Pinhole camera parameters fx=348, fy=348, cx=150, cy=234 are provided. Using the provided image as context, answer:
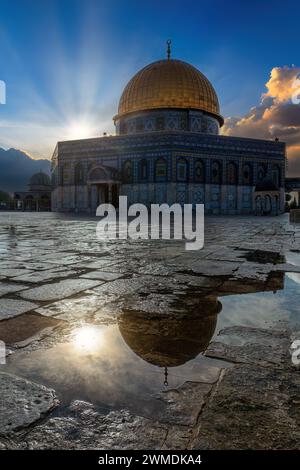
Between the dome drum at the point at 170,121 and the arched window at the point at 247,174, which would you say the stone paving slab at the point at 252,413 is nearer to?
the dome drum at the point at 170,121

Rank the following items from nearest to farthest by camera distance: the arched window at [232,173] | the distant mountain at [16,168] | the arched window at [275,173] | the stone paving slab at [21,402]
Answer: the stone paving slab at [21,402]
the arched window at [232,173]
the arched window at [275,173]
the distant mountain at [16,168]

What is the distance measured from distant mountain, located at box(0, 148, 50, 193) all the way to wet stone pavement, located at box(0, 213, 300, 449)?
477 feet

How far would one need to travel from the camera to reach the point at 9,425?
4.09ft

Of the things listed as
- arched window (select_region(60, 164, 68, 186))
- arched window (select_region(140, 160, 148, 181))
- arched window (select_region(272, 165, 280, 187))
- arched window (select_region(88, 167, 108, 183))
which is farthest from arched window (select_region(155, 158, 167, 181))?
arched window (select_region(272, 165, 280, 187))

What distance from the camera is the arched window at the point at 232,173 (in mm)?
32594

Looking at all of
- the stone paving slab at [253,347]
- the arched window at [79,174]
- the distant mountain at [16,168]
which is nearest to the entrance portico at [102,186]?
the arched window at [79,174]

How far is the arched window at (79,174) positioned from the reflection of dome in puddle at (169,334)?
3270 cm

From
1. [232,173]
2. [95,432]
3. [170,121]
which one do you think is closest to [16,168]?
[170,121]

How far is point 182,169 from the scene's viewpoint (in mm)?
30594

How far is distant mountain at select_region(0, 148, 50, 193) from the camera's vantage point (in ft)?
458

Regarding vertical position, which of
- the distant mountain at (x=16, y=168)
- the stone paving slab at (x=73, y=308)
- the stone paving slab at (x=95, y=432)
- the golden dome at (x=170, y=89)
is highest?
the distant mountain at (x=16, y=168)

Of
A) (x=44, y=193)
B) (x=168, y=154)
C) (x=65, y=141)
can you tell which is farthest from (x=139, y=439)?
(x=44, y=193)
